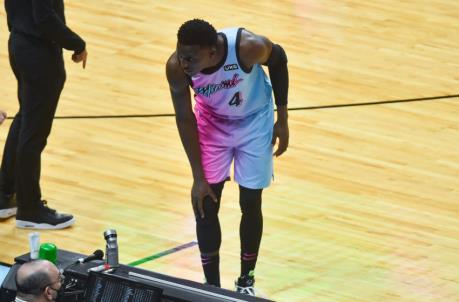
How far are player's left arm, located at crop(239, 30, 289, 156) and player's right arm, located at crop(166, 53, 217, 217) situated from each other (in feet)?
1.06

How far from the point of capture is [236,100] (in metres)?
5.98

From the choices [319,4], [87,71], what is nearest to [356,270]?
[87,71]

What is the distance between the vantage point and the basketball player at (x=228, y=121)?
5819 mm

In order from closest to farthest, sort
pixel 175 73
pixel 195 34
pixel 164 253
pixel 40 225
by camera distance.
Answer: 1. pixel 195 34
2. pixel 175 73
3. pixel 164 253
4. pixel 40 225

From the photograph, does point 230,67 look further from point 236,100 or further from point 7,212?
point 7,212

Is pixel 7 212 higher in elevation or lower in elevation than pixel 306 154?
lower

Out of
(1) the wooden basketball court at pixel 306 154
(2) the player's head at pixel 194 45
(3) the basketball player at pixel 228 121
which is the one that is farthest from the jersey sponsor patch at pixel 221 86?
(1) the wooden basketball court at pixel 306 154

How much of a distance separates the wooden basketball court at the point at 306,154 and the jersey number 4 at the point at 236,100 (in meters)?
1.11

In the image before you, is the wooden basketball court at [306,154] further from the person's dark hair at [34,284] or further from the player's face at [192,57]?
the person's dark hair at [34,284]

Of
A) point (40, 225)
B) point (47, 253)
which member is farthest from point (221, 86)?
point (40, 225)

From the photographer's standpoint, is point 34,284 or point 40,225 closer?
point 34,284

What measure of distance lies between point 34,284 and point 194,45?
1.54 metres

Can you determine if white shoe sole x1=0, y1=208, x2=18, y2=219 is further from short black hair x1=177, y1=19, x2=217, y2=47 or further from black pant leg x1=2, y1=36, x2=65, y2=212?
short black hair x1=177, y1=19, x2=217, y2=47

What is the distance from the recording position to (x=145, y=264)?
6777mm
